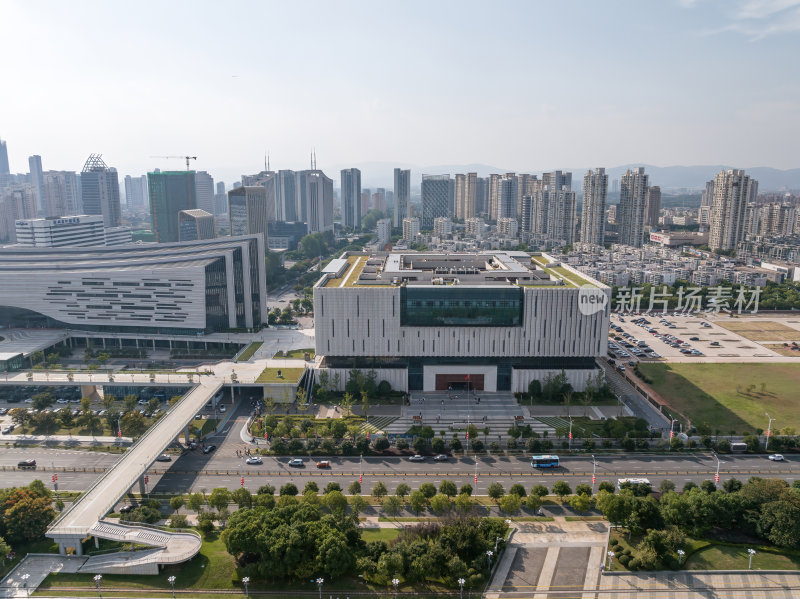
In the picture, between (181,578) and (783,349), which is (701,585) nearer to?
(181,578)

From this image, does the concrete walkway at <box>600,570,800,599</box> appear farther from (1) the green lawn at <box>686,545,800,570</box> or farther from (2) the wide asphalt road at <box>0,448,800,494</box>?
(2) the wide asphalt road at <box>0,448,800,494</box>

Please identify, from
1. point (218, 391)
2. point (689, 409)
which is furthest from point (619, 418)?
point (218, 391)

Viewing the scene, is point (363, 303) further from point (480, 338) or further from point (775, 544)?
point (775, 544)

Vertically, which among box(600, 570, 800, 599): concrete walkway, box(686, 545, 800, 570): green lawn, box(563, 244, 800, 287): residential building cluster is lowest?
box(600, 570, 800, 599): concrete walkway

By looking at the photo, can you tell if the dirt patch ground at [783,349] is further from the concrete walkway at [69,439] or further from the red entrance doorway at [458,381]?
the concrete walkway at [69,439]

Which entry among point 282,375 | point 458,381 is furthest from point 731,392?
point 282,375

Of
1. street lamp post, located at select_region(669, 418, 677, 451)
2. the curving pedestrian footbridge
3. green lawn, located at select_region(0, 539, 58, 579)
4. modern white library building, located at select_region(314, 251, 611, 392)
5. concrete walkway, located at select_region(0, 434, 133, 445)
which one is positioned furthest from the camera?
modern white library building, located at select_region(314, 251, 611, 392)

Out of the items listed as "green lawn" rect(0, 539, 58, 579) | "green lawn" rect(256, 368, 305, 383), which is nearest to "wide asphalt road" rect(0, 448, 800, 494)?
"green lawn" rect(0, 539, 58, 579)
